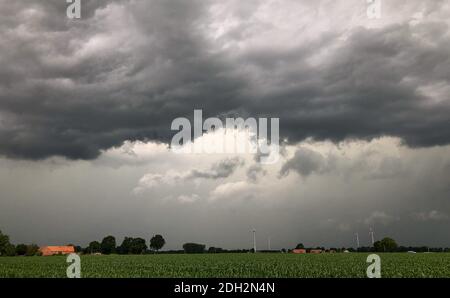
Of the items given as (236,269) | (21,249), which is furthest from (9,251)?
(236,269)

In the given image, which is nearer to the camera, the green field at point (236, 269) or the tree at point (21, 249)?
the green field at point (236, 269)

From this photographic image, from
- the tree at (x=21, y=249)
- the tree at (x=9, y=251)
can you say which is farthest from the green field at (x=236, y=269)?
the tree at (x=21, y=249)

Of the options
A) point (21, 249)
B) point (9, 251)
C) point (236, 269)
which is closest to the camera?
point (236, 269)

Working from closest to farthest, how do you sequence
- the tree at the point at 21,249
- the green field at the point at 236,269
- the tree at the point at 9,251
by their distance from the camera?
the green field at the point at 236,269 → the tree at the point at 9,251 → the tree at the point at 21,249

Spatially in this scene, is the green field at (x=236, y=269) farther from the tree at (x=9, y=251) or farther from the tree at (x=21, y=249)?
the tree at (x=21, y=249)

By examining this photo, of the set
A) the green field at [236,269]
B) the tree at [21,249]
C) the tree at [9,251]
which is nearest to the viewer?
the green field at [236,269]

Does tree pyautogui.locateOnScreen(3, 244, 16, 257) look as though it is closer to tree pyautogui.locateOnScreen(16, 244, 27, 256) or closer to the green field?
tree pyautogui.locateOnScreen(16, 244, 27, 256)

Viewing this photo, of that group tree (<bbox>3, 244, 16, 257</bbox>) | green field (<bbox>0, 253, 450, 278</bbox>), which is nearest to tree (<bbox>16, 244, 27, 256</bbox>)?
tree (<bbox>3, 244, 16, 257</bbox>)

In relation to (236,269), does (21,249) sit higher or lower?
lower

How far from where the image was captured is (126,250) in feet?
655

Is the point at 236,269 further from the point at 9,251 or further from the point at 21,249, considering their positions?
the point at 21,249
